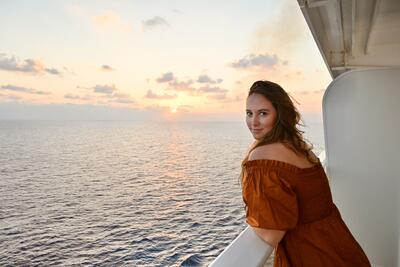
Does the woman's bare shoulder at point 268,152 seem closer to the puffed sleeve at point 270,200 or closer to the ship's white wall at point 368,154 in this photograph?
the puffed sleeve at point 270,200

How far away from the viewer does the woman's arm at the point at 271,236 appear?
102 centimetres

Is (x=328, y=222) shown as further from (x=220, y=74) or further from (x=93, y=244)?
(x=220, y=74)

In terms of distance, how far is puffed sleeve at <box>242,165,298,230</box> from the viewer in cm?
98

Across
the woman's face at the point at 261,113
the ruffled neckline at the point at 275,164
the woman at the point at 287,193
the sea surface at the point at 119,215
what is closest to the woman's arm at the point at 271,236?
the woman at the point at 287,193

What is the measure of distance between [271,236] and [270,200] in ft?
0.46

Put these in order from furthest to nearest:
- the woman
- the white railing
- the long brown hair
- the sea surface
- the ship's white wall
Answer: the sea surface < the ship's white wall < the long brown hair < the woman < the white railing

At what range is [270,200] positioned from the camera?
975 mm

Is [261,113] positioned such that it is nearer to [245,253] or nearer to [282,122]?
[282,122]

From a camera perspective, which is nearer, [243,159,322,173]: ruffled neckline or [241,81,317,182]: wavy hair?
[243,159,322,173]: ruffled neckline

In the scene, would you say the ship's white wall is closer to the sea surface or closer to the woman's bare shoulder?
the woman's bare shoulder

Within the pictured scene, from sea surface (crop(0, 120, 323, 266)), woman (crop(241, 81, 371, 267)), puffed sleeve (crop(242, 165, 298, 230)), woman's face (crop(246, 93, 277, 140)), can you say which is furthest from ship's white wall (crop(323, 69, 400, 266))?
sea surface (crop(0, 120, 323, 266))

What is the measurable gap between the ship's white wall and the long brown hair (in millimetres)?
1215

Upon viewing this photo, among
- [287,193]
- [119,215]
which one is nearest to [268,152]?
[287,193]

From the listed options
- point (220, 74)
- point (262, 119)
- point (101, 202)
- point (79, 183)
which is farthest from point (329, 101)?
point (220, 74)
